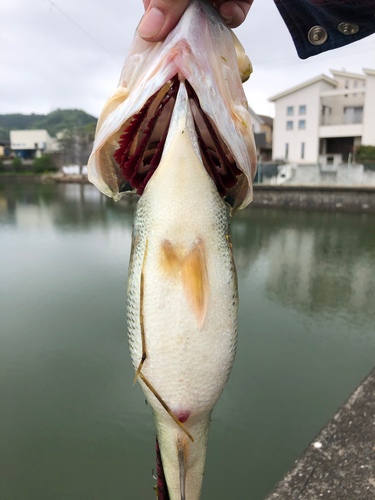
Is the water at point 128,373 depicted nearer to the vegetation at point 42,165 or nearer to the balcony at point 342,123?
the balcony at point 342,123

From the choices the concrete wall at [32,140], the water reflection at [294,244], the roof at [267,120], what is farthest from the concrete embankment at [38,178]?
the roof at [267,120]

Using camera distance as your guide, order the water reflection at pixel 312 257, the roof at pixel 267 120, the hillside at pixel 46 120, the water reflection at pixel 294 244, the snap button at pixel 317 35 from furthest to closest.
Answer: the hillside at pixel 46 120, the roof at pixel 267 120, the water reflection at pixel 294 244, the water reflection at pixel 312 257, the snap button at pixel 317 35

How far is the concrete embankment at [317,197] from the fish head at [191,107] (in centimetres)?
1390

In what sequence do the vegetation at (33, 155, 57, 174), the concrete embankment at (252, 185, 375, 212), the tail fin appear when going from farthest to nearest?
the vegetation at (33, 155, 57, 174) < the concrete embankment at (252, 185, 375, 212) < the tail fin

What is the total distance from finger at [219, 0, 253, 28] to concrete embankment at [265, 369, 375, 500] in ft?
6.26

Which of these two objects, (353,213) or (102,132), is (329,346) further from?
(353,213)

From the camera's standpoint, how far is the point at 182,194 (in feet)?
2.14

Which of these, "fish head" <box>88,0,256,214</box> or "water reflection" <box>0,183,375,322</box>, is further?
"water reflection" <box>0,183,375,322</box>

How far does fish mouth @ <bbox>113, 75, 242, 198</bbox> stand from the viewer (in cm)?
67

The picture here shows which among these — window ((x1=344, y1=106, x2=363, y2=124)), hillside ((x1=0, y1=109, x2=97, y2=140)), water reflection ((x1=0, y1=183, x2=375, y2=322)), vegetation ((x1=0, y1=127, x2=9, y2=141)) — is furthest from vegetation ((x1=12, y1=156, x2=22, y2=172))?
vegetation ((x1=0, y1=127, x2=9, y2=141))

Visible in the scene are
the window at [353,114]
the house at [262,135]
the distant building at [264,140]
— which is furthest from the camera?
the distant building at [264,140]

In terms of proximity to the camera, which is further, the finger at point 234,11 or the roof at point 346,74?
the roof at point 346,74

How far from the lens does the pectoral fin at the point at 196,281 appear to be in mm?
638

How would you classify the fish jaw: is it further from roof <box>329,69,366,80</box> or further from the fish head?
roof <box>329,69,366,80</box>
